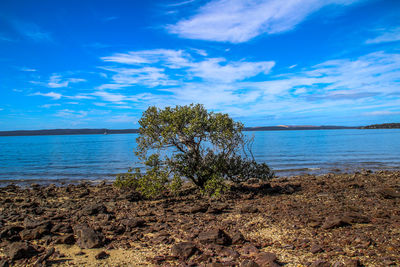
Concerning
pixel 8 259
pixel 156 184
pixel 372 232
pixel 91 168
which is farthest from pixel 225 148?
pixel 91 168

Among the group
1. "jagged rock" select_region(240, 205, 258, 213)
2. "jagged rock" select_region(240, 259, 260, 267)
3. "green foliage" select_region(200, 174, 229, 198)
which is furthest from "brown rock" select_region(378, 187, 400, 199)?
"jagged rock" select_region(240, 259, 260, 267)

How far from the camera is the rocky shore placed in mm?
6543

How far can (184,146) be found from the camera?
560 inches

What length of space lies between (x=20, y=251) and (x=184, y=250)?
162 inches

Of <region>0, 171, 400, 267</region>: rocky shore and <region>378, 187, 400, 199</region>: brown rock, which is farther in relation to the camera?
<region>378, 187, 400, 199</region>: brown rock

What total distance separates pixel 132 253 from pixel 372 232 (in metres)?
6.47

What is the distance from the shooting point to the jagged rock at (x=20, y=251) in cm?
681

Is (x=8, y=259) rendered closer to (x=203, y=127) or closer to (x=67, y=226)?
(x=67, y=226)

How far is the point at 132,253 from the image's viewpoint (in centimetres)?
708

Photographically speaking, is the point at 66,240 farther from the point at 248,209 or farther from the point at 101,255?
the point at 248,209

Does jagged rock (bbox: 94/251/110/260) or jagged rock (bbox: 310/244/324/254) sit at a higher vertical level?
jagged rock (bbox: 310/244/324/254)

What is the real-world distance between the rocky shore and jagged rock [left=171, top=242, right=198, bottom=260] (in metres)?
0.03

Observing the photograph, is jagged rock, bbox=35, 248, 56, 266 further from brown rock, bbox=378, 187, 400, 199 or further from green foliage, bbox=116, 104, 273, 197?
brown rock, bbox=378, 187, 400, 199

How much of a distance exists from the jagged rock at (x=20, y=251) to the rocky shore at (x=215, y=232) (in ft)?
0.07
